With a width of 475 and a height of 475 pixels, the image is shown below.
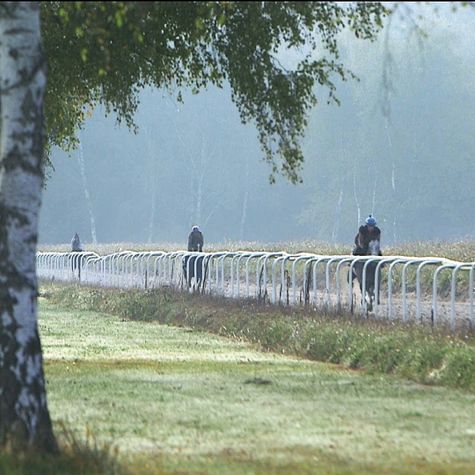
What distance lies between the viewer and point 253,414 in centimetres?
1412

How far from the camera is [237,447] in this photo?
11.9 metres

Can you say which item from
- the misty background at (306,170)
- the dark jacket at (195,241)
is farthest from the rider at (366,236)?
the misty background at (306,170)

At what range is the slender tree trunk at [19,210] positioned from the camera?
10.9 m

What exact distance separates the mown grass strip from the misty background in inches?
3475

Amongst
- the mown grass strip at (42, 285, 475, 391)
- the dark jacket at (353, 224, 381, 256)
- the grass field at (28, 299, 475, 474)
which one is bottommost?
the grass field at (28, 299, 475, 474)

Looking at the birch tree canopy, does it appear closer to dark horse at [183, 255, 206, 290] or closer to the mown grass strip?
the mown grass strip

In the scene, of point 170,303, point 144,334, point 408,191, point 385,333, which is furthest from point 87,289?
point 408,191

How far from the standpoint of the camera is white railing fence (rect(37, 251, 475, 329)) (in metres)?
22.9

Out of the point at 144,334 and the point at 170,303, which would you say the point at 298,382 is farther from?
the point at 170,303

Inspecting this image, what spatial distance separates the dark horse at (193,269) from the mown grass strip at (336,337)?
7.08 ft

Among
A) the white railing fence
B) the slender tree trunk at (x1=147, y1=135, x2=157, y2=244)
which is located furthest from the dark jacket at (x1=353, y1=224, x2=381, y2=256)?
the slender tree trunk at (x1=147, y1=135, x2=157, y2=244)

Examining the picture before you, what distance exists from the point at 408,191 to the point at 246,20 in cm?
11254

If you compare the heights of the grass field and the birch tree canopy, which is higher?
the birch tree canopy

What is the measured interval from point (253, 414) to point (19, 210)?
12.7ft
